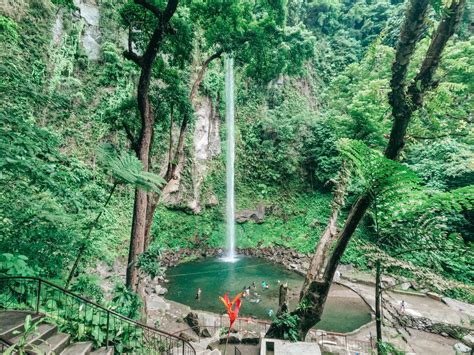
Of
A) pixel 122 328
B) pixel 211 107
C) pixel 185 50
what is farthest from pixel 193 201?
pixel 122 328

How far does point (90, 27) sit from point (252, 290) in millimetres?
14792

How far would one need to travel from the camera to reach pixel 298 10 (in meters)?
Result: 22.0

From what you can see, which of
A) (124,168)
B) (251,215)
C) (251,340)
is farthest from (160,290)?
(251,215)

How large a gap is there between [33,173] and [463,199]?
578cm

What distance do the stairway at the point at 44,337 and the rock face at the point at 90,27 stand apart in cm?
1277

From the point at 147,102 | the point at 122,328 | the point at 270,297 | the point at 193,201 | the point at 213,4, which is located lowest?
the point at 270,297

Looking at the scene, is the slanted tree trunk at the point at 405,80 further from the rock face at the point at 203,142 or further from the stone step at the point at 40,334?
the rock face at the point at 203,142

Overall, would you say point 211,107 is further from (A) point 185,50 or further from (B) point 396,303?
(B) point 396,303

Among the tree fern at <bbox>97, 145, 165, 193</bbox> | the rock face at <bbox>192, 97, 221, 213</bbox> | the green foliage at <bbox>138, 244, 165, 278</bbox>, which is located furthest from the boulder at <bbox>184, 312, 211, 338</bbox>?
the rock face at <bbox>192, 97, 221, 213</bbox>

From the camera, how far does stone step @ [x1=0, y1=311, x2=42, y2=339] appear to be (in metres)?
2.95

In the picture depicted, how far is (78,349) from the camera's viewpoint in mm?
3305

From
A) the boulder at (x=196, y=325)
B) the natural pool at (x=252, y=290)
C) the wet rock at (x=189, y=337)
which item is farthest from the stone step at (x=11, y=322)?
the natural pool at (x=252, y=290)

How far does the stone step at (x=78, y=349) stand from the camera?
3227mm

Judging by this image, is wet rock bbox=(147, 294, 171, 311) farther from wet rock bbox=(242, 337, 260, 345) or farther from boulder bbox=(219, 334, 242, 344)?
wet rock bbox=(242, 337, 260, 345)
